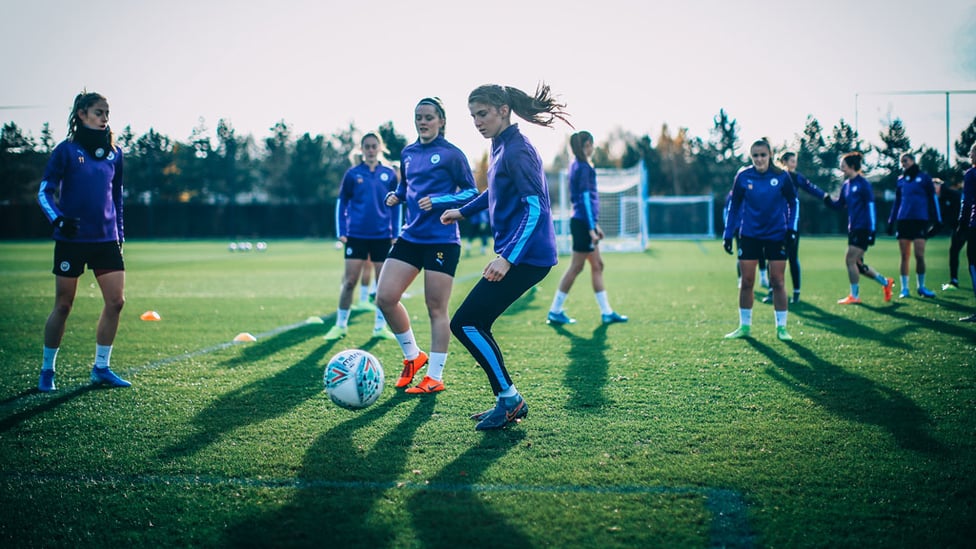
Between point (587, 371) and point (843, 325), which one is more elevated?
point (587, 371)

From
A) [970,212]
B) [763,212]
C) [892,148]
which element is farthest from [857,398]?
[892,148]

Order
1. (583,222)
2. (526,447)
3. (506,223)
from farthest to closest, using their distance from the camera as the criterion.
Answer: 1. (583,222)
2. (506,223)
3. (526,447)

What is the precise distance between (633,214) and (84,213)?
3481 cm

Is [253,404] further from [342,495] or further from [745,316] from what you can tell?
[745,316]

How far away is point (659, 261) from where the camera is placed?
21734mm

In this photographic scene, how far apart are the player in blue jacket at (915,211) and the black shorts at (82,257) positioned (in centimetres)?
1209

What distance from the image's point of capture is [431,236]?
553 centimetres

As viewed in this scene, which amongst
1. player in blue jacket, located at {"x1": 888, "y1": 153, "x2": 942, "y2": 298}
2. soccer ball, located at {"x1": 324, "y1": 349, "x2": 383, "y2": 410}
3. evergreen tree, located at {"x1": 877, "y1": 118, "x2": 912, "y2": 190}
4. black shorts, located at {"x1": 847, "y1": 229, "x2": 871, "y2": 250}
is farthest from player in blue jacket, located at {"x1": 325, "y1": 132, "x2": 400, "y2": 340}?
evergreen tree, located at {"x1": 877, "y1": 118, "x2": 912, "y2": 190}

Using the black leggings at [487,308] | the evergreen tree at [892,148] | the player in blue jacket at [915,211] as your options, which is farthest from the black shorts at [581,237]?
the evergreen tree at [892,148]

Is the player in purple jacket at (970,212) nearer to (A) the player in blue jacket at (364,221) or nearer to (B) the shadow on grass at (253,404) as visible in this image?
(A) the player in blue jacket at (364,221)

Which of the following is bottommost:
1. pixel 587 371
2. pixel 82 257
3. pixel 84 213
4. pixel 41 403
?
pixel 587 371

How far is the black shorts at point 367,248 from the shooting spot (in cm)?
816

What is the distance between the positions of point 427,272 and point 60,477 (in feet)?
9.45

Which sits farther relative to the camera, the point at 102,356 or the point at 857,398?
the point at 102,356
